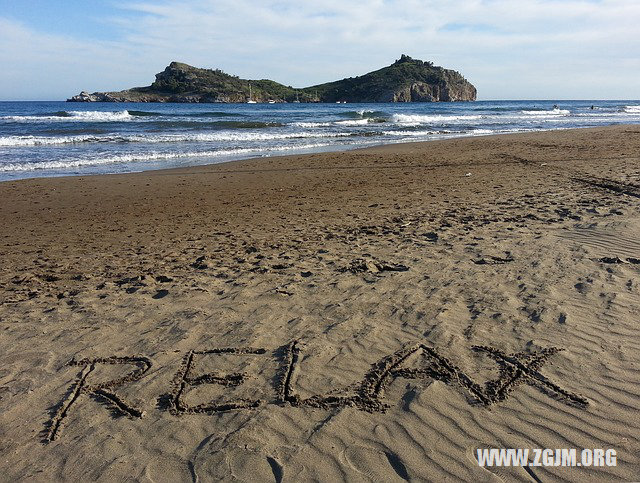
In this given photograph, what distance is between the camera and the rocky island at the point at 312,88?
280ft

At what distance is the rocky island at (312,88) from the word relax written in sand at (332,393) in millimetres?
85542

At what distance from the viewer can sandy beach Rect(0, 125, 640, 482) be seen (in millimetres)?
2566

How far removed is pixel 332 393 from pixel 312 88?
371 feet

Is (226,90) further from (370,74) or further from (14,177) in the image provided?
(14,177)

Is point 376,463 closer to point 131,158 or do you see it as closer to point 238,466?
point 238,466

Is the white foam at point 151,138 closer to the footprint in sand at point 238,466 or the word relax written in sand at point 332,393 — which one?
the word relax written in sand at point 332,393

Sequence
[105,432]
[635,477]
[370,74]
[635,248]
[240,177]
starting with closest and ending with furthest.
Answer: [635,477]
[105,432]
[635,248]
[240,177]
[370,74]

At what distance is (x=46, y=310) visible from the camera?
4.41 m

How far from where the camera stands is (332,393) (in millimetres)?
3021

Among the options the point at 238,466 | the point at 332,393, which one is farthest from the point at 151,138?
the point at 238,466

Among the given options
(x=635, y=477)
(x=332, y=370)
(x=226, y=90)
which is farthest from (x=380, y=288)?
(x=226, y=90)

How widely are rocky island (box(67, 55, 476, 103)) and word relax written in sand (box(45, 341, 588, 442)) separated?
85.5 m

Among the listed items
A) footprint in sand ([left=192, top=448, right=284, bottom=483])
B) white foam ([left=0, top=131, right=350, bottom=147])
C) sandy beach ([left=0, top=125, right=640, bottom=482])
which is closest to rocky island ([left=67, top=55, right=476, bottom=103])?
white foam ([left=0, top=131, right=350, bottom=147])

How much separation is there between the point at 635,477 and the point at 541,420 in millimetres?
506
